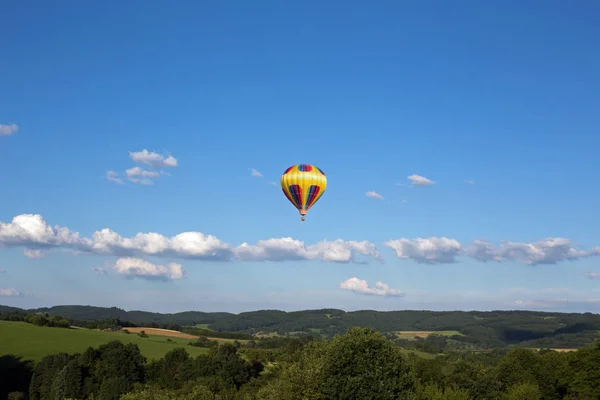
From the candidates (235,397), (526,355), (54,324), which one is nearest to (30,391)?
(235,397)

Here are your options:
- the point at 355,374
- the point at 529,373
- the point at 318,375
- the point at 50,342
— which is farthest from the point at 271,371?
the point at 355,374

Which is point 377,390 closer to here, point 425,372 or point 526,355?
point 425,372

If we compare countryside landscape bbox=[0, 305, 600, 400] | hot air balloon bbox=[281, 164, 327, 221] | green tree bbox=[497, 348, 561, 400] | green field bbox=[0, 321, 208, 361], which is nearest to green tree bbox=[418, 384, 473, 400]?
countryside landscape bbox=[0, 305, 600, 400]

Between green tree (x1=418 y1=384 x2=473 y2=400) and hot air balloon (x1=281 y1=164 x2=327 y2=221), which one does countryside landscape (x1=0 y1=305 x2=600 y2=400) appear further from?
hot air balloon (x1=281 y1=164 x2=327 y2=221)

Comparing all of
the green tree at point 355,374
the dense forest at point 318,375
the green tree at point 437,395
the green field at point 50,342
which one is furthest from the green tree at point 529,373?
the green field at point 50,342

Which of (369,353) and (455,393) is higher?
(369,353)

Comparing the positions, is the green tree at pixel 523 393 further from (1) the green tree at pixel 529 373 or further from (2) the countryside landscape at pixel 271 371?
(1) the green tree at pixel 529 373

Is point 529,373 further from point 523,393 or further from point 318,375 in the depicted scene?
point 318,375
